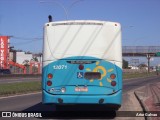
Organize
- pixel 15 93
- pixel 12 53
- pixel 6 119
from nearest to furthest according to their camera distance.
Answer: pixel 6 119
pixel 15 93
pixel 12 53

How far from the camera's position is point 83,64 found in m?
13.0

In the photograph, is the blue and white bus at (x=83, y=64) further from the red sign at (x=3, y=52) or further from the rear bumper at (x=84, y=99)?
the red sign at (x=3, y=52)

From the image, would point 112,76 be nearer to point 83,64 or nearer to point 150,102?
point 83,64

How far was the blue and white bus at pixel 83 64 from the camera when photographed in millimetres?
12805

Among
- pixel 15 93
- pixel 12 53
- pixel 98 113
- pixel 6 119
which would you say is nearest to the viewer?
pixel 6 119

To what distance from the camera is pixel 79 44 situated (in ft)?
42.8

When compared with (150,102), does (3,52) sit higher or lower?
higher

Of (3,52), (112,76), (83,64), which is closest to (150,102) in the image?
(112,76)

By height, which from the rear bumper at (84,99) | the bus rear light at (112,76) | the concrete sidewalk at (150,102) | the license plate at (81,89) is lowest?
the concrete sidewalk at (150,102)

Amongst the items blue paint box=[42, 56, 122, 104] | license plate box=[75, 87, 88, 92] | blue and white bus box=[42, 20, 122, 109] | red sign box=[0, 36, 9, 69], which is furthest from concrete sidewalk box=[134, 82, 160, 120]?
red sign box=[0, 36, 9, 69]

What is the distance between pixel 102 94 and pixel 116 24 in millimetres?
2337

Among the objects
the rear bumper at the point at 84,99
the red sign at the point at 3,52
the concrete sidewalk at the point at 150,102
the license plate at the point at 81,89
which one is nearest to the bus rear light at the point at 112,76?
the rear bumper at the point at 84,99

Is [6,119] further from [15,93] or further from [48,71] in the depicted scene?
[15,93]

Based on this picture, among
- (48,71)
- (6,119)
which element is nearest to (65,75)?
(48,71)
